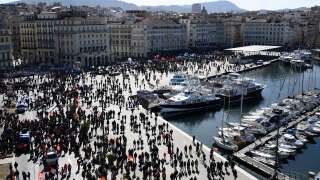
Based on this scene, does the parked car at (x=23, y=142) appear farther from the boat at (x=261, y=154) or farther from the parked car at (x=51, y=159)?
Result: the boat at (x=261, y=154)

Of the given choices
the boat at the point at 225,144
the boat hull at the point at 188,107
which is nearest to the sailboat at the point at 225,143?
the boat at the point at 225,144

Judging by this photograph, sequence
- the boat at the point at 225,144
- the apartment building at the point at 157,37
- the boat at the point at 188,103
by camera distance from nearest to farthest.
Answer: the boat at the point at 225,144 < the boat at the point at 188,103 < the apartment building at the point at 157,37

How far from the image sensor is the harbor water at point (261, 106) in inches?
1743

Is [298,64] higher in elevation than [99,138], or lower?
lower

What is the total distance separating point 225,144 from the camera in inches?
1832

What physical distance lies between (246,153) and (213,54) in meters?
84.8

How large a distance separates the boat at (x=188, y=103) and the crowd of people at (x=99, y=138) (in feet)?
15.5

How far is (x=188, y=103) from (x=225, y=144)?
59.9 feet

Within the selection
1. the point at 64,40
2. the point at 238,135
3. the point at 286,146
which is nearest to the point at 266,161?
the point at 286,146

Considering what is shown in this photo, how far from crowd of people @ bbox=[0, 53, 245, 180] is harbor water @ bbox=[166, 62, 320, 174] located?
19.2 feet

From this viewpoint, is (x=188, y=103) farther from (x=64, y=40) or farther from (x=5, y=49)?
(x=64, y=40)

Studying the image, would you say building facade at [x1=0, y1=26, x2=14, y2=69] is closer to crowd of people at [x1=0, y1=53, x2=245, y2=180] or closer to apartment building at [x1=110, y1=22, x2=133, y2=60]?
crowd of people at [x1=0, y1=53, x2=245, y2=180]

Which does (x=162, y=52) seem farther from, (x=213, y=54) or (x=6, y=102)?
(x=6, y=102)

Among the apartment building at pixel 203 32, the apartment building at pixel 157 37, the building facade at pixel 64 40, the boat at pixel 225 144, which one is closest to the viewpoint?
the boat at pixel 225 144
